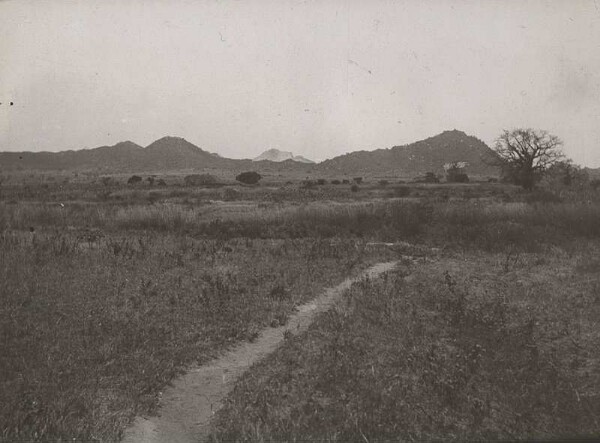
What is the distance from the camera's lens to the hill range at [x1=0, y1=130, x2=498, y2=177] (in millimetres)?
142000

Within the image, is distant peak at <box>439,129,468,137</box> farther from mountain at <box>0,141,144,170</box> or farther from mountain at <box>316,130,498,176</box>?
mountain at <box>0,141,144,170</box>

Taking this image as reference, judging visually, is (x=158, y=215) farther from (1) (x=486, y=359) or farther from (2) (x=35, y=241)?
(1) (x=486, y=359)

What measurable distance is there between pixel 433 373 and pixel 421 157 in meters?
151

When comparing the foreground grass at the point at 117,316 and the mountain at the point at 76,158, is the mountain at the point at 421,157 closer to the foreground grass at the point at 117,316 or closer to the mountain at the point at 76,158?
the mountain at the point at 76,158

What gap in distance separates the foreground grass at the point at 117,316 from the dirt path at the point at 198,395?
20 cm

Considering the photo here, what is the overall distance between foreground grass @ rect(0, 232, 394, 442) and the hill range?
122946 millimetres

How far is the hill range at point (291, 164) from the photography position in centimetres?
14200

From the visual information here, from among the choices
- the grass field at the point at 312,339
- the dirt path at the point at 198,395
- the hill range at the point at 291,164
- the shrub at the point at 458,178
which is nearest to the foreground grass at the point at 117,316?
the grass field at the point at 312,339

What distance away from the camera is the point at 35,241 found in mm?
16281

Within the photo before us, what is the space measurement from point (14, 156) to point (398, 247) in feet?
554

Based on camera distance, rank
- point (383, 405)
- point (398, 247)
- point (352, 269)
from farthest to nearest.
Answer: point (398, 247) → point (352, 269) → point (383, 405)

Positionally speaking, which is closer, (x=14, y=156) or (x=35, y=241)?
(x=35, y=241)

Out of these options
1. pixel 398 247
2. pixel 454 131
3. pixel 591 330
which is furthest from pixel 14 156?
pixel 591 330

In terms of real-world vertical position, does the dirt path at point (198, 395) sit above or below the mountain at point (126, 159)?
below
